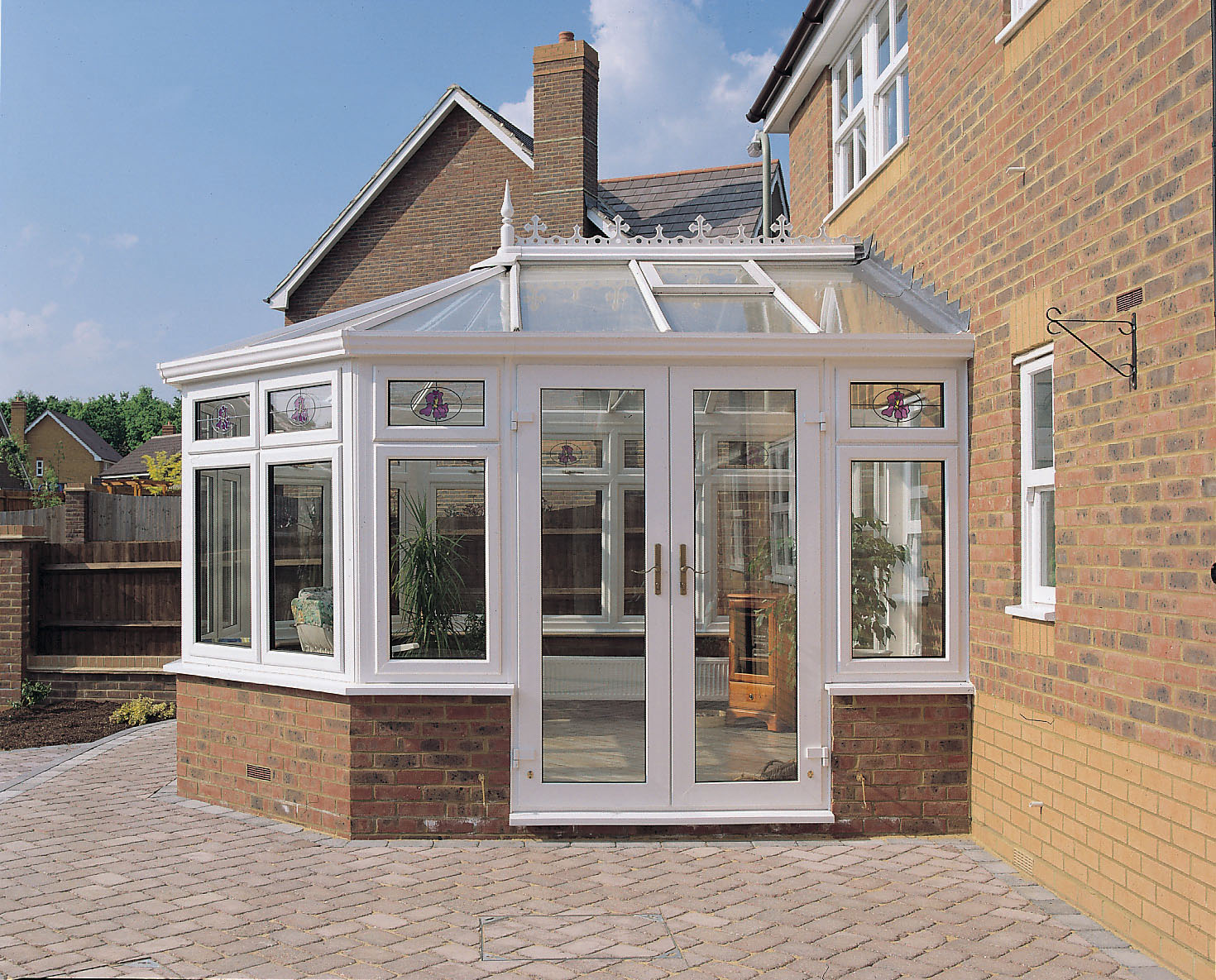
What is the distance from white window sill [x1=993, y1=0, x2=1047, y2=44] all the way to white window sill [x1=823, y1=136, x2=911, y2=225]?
1.33 metres

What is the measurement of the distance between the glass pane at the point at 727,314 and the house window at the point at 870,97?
162 cm

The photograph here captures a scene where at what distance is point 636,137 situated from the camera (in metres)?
18.4

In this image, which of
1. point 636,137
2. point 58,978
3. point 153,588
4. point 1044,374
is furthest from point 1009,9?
point 636,137

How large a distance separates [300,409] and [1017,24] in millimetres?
4341

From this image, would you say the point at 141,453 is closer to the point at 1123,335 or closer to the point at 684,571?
the point at 684,571

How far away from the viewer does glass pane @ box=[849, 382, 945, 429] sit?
6035mm

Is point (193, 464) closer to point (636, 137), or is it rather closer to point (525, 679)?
point (525, 679)

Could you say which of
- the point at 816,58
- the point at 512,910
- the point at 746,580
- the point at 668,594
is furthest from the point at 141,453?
the point at 512,910

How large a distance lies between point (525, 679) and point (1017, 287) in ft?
10.7

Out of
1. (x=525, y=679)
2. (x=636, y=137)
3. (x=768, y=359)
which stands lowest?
(x=525, y=679)

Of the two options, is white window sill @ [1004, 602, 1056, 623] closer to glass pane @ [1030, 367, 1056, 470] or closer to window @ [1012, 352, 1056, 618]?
window @ [1012, 352, 1056, 618]

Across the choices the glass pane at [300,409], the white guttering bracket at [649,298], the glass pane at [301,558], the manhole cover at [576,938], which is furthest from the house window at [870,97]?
the manhole cover at [576,938]

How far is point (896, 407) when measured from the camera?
6.05 m

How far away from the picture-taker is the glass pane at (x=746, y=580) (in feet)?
19.6
